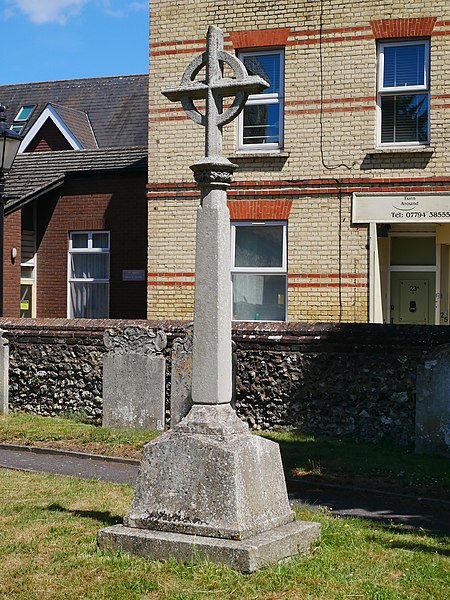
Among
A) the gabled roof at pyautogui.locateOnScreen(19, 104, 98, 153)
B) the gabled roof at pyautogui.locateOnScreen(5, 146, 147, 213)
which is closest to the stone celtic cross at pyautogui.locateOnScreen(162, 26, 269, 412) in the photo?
the gabled roof at pyautogui.locateOnScreen(5, 146, 147, 213)

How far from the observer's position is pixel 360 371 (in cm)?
1402

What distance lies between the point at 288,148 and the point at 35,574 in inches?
517

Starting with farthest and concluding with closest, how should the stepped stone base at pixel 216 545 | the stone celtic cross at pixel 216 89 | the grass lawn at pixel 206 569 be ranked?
the stone celtic cross at pixel 216 89 → the stepped stone base at pixel 216 545 → the grass lawn at pixel 206 569

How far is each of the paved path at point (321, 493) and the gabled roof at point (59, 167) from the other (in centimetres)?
958

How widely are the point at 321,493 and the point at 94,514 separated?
2.93 meters

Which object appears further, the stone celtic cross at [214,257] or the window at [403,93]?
the window at [403,93]

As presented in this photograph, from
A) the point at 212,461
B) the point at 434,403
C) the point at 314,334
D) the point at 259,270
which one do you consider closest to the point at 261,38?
the point at 259,270

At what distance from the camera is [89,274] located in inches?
906

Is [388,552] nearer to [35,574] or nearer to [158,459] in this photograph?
[158,459]

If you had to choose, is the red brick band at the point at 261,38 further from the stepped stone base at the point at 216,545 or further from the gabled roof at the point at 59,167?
the stepped stone base at the point at 216,545

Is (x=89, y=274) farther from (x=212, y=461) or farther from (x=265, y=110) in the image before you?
(x=212, y=461)

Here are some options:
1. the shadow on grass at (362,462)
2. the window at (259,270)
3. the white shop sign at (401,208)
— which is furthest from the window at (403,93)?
the shadow on grass at (362,462)

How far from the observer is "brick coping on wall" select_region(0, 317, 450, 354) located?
13602mm

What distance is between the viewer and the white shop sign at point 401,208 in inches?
710
